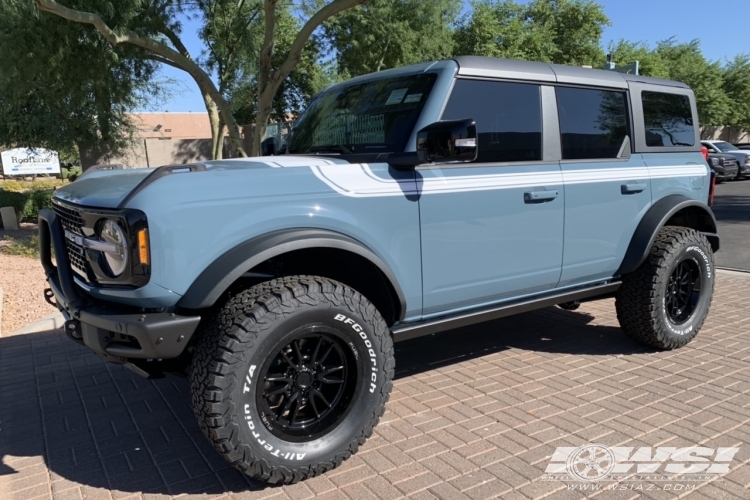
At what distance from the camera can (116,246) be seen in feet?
8.69

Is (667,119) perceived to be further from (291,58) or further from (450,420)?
(291,58)

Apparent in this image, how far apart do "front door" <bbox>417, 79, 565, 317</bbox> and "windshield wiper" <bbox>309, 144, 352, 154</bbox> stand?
64 centimetres

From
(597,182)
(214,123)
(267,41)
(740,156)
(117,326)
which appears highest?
(267,41)

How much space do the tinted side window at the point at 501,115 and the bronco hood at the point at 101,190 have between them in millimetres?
1765

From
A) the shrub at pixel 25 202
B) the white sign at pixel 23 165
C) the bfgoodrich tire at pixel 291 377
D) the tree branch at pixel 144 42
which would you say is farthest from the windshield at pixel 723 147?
the white sign at pixel 23 165

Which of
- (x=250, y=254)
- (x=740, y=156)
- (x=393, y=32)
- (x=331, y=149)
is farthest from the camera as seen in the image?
(x=740, y=156)

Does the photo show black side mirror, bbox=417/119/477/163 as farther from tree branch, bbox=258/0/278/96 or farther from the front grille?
tree branch, bbox=258/0/278/96

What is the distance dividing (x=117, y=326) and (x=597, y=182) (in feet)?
10.4

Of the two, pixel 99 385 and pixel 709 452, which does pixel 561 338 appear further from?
pixel 99 385

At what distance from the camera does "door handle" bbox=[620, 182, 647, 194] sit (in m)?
4.28

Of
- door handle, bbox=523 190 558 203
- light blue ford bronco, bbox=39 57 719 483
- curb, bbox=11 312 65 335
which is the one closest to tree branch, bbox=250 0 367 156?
curb, bbox=11 312 65 335

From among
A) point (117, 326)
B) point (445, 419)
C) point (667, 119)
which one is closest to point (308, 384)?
point (117, 326)

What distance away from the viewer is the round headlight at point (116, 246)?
2.61 meters

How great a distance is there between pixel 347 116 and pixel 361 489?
7.55 ft
